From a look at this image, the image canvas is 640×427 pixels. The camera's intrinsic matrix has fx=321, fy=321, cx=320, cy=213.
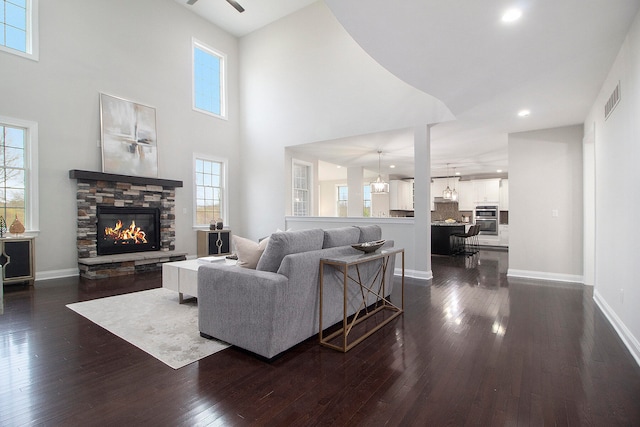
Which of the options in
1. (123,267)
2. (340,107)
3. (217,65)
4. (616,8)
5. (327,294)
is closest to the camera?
(616,8)

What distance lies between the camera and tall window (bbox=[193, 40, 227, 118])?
25.9ft

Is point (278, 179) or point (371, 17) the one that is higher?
point (371, 17)

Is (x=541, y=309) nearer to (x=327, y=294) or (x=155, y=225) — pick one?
(x=327, y=294)

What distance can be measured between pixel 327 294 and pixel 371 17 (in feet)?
7.60

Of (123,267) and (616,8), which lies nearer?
(616,8)

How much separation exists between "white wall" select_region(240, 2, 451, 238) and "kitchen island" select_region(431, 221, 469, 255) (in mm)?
3446

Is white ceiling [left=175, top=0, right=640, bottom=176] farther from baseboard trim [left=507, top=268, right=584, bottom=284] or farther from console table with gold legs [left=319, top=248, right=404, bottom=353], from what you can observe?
baseboard trim [left=507, top=268, right=584, bottom=284]

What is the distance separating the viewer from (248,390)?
206cm

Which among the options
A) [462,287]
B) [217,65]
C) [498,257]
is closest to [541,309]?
[462,287]

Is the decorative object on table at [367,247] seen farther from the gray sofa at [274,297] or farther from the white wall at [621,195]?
the white wall at [621,195]

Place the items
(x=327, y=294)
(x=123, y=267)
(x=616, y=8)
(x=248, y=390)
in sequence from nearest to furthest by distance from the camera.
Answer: (x=248, y=390) → (x=616, y=8) → (x=327, y=294) → (x=123, y=267)

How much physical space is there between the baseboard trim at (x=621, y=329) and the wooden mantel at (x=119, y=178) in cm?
735

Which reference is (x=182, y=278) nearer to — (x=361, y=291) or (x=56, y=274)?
(x=361, y=291)

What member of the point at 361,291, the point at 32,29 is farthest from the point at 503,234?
the point at 32,29
